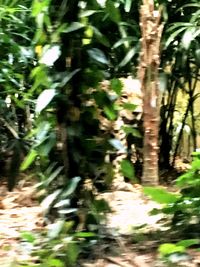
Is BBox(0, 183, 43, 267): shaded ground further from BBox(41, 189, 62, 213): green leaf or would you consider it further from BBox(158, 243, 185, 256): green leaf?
BBox(158, 243, 185, 256): green leaf

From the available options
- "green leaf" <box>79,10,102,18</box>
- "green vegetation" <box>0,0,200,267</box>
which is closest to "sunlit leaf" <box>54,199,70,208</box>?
"green vegetation" <box>0,0,200,267</box>

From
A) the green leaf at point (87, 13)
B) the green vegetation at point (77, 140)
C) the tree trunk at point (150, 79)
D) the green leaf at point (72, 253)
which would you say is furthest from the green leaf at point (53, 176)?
the tree trunk at point (150, 79)

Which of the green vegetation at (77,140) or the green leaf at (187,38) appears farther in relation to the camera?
the green leaf at (187,38)

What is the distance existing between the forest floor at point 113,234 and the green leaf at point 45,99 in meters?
0.42

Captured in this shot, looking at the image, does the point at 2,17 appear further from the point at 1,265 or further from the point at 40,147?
the point at 1,265

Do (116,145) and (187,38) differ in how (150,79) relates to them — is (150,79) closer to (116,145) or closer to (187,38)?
(187,38)

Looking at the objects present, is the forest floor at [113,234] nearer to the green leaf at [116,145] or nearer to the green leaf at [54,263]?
the green leaf at [54,263]

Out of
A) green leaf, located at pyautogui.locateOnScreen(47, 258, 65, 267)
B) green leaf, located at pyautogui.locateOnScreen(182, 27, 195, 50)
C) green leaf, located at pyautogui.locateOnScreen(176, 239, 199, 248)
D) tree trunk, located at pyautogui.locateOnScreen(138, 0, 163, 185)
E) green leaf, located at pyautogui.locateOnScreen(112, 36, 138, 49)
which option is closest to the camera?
green leaf, located at pyautogui.locateOnScreen(47, 258, 65, 267)

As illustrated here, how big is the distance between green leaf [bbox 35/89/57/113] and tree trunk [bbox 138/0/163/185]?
3.33 ft

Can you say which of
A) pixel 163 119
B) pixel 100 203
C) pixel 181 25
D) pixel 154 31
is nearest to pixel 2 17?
pixel 154 31

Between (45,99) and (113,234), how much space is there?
51 centimetres

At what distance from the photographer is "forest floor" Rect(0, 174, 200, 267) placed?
178 cm

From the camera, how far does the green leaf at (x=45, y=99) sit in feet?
5.79

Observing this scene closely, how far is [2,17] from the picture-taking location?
105 inches
